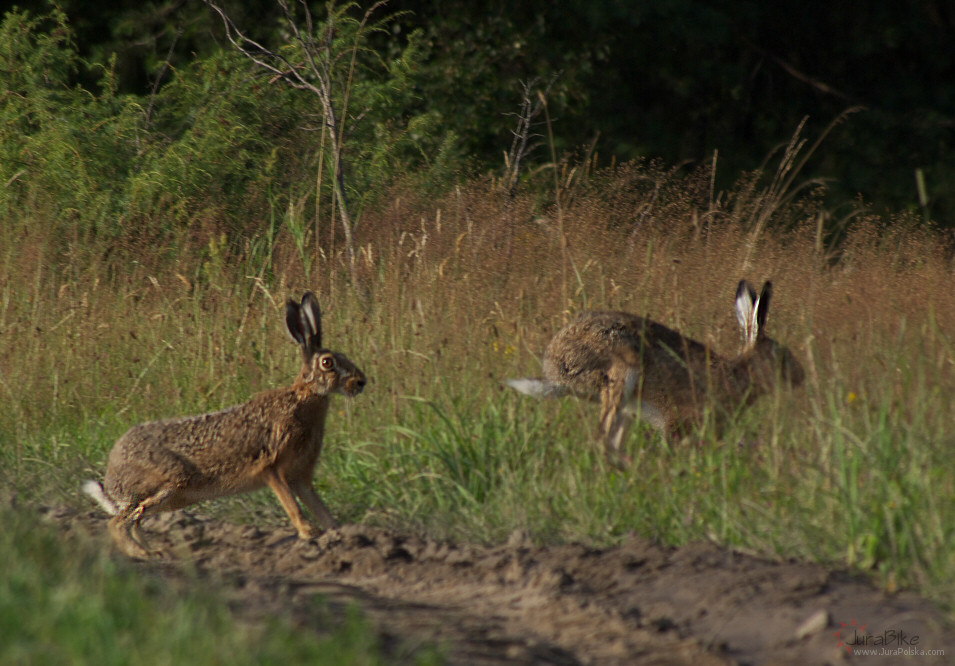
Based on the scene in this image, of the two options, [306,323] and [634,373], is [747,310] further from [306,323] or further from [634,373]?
[306,323]

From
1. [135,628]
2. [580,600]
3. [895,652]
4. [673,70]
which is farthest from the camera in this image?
[673,70]

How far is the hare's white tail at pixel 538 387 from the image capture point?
5.55 m

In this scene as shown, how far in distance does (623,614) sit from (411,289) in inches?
149

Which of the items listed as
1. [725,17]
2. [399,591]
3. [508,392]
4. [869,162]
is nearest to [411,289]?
[508,392]

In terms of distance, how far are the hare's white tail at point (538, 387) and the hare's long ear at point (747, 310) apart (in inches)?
43.3

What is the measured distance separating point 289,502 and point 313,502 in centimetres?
15

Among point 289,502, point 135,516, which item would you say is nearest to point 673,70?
point 289,502

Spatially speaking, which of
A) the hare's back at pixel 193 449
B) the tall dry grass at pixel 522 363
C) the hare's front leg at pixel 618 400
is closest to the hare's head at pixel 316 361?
the hare's back at pixel 193 449

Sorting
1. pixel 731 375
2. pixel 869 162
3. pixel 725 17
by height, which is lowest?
pixel 869 162

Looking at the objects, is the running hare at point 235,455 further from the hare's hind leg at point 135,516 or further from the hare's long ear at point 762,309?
the hare's long ear at point 762,309

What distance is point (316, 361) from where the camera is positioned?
5.28 metres

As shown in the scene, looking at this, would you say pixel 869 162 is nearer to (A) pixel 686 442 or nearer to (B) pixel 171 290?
(B) pixel 171 290

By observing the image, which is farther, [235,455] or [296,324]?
[296,324]

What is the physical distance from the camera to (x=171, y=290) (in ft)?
28.0
